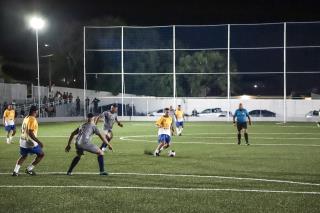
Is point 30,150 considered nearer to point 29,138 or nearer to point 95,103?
point 29,138

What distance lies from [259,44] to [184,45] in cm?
853

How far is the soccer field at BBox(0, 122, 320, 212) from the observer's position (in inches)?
404

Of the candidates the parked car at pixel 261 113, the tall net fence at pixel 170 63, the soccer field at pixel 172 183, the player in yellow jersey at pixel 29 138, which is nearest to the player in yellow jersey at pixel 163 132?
the soccer field at pixel 172 183

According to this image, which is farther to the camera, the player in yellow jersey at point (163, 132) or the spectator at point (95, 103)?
the spectator at point (95, 103)

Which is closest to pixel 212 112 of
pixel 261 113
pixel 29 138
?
pixel 261 113

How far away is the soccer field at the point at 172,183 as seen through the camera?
10258 mm

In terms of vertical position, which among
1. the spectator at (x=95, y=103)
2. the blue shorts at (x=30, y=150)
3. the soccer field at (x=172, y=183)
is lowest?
the soccer field at (x=172, y=183)

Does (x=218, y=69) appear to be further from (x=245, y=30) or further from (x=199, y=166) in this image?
(x=199, y=166)

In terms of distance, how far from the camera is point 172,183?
1296 centimetres

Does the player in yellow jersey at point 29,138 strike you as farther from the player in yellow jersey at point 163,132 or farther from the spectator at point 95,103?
the spectator at point 95,103

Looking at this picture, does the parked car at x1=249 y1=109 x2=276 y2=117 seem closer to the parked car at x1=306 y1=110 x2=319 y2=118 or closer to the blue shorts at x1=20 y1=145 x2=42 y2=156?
the parked car at x1=306 y1=110 x2=319 y2=118

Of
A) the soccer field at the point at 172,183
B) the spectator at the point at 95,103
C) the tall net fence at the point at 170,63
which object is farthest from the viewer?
the spectator at the point at 95,103

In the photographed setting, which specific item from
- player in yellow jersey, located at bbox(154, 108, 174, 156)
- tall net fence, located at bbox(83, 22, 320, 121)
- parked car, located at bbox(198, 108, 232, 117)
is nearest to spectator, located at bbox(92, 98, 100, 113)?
tall net fence, located at bbox(83, 22, 320, 121)

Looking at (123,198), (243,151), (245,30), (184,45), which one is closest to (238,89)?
(184,45)
